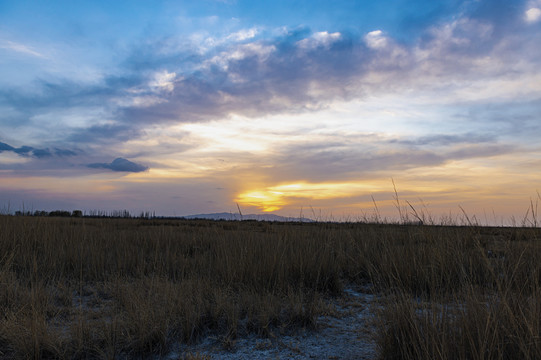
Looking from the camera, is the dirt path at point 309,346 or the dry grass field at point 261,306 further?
the dirt path at point 309,346

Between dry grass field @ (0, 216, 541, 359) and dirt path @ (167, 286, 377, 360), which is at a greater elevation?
dry grass field @ (0, 216, 541, 359)

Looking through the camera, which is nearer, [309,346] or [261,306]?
[309,346]

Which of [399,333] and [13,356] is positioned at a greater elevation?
[399,333]

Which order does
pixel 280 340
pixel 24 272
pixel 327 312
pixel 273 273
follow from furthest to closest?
pixel 24 272 → pixel 273 273 → pixel 327 312 → pixel 280 340

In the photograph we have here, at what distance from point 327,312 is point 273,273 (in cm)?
119

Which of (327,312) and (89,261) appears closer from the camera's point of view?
(327,312)

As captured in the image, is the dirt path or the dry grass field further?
the dirt path

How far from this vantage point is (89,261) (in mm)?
6887

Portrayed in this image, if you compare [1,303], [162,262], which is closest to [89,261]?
[162,262]

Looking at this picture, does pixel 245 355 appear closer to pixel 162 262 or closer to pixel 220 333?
pixel 220 333

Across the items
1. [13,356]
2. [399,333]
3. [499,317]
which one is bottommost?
[13,356]

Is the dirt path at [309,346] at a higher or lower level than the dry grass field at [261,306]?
lower

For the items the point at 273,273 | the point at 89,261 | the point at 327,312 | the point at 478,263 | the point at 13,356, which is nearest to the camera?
the point at 13,356

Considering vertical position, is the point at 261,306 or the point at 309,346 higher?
the point at 261,306
